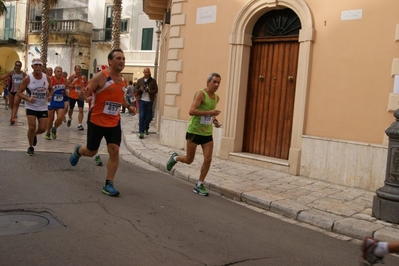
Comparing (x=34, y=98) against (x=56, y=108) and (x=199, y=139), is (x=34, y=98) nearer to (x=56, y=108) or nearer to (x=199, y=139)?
(x=56, y=108)

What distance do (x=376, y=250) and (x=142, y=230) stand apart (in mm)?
2324

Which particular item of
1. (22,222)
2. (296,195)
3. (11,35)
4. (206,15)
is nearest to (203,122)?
(296,195)

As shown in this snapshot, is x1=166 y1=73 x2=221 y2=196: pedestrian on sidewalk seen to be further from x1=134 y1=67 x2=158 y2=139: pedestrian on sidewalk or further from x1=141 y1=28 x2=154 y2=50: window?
x1=141 y1=28 x2=154 y2=50: window

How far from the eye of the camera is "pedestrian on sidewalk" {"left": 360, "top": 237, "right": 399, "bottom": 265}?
3.59 meters

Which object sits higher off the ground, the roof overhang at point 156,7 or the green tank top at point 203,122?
the roof overhang at point 156,7

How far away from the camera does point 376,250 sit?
3.64 meters

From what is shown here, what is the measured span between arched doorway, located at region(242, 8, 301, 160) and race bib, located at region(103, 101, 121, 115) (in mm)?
4454

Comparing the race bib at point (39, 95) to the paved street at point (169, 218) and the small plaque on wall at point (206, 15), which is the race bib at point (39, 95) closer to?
the paved street at point (169, 218)

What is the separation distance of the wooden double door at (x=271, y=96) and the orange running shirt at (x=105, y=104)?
177 inches

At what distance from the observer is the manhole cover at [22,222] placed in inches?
173

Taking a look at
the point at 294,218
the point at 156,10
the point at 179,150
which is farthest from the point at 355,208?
the point at 156,10

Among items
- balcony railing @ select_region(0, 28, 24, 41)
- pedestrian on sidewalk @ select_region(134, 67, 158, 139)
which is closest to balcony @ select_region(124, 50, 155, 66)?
balcony railing @ select_region(0, 28, 24, 41)

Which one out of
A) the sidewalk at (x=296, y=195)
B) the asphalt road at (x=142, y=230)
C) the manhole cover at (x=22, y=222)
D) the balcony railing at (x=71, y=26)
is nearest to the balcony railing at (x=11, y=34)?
the balcony railing at (x=71, y=26)

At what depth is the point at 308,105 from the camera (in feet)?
29.3
